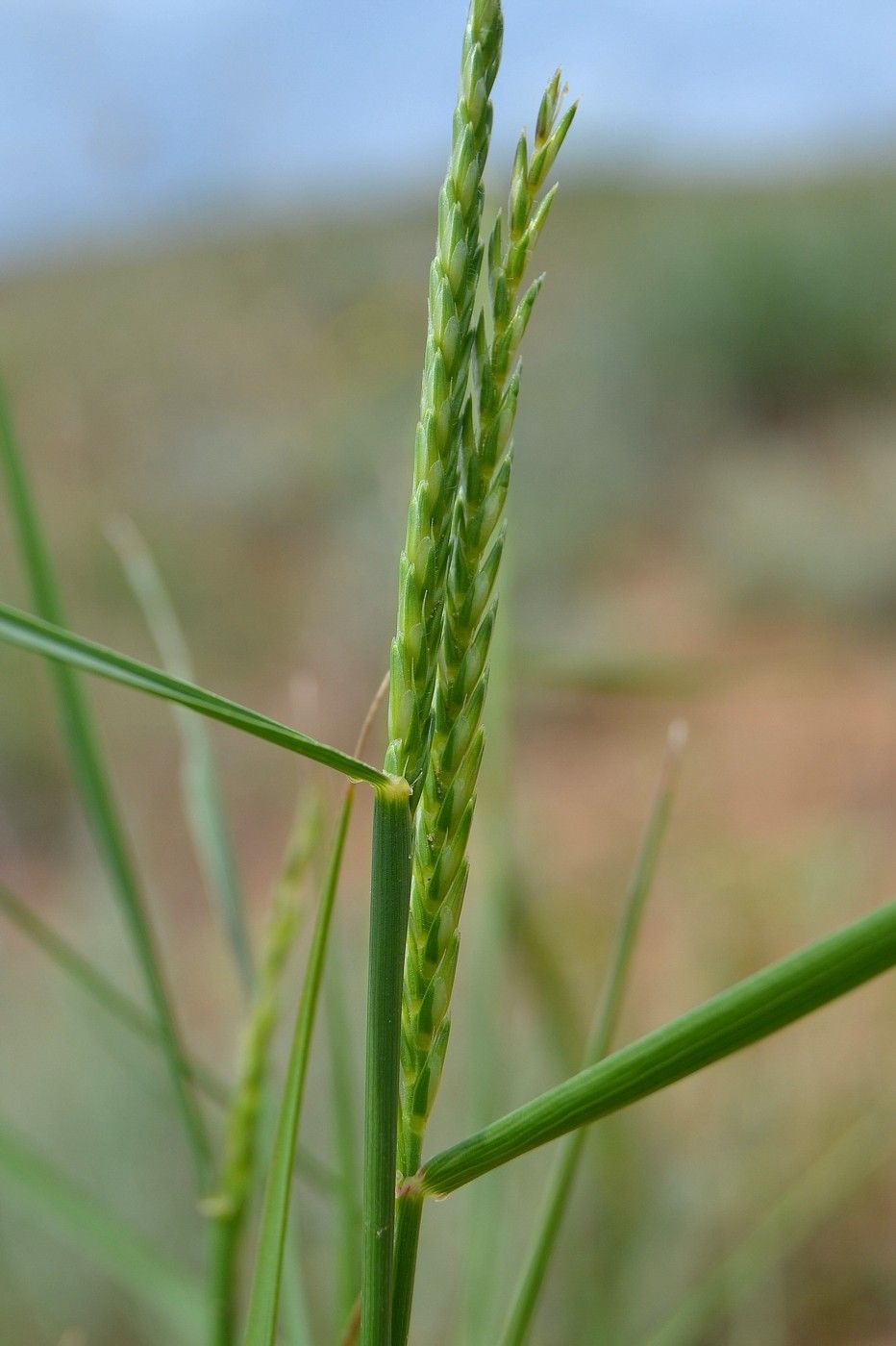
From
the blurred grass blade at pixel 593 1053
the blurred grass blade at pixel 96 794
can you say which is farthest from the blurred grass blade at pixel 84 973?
the blurred grass blade at pixel 593 1053

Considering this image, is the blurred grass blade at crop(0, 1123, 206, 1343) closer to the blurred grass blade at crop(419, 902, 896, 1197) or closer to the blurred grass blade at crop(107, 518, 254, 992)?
the blurred grass blade at crop(107, 518, 254, 992)

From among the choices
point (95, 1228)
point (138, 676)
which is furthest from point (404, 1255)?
point (95, 1228)

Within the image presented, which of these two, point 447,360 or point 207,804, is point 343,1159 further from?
point 447,360

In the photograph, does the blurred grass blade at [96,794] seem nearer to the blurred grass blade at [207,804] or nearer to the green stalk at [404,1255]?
the blurred grass blade at [207,804]

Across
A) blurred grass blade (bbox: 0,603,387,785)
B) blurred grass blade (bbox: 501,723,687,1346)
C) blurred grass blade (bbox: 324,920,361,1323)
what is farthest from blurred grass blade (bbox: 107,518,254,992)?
blurred grass blade (bbox: 0,603,387,785)

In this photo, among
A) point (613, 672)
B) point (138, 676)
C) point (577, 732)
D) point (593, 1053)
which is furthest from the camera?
point (577, 732)

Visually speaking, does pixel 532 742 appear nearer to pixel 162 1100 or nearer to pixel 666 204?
pixel 162 1100
